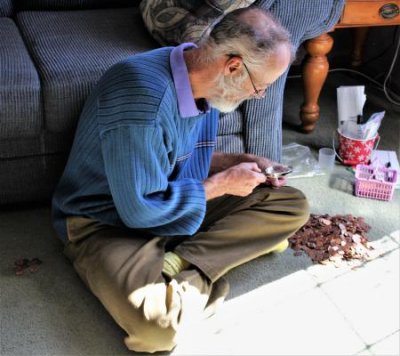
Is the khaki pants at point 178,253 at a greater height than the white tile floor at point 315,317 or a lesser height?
greater

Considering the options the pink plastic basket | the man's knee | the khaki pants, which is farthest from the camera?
the pink plastic basket

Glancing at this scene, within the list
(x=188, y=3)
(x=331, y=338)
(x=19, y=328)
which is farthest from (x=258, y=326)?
(x=188, y=3)

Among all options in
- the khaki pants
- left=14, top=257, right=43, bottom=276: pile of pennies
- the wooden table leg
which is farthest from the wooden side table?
left=14, top=257, right=43, bottom=276: pile of pennies

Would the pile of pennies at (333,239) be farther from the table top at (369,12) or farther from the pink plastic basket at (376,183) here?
the table top at (369,12)

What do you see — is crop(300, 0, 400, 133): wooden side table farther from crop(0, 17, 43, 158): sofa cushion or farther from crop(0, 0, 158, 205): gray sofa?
crop(0, 17, 43, 158): sofa cushion

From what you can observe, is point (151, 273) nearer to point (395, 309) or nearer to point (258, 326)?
point (258, 326)

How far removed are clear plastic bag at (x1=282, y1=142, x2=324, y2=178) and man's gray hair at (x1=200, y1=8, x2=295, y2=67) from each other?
2.84 ft

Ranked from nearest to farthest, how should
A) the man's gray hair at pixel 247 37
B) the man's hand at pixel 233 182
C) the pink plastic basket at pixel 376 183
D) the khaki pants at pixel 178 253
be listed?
the man's gray hair at pixel 247 37
the khaki pants at pixel 178 253
the man's hand at pixel 233 182
the pink plastic basket at pixel 376 183

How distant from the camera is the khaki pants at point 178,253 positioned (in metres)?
1.38

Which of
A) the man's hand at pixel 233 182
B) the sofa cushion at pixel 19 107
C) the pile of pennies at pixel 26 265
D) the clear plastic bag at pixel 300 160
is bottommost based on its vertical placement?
the pile of pennies at pixel 26 265

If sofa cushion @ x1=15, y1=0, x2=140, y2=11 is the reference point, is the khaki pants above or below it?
below

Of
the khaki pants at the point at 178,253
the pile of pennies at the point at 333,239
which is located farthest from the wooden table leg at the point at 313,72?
the khaki pants at the point at 178,253

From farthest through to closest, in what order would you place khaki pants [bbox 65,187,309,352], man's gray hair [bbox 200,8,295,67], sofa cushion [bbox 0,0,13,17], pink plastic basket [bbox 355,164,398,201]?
sofa cushion [bbox 0,0,13,17] → pink plastic basket [bbox 355,164,398,201] → khaki pants [bbox 65,187,309,352] → man's gray hair [bbox 200,8,295,67]

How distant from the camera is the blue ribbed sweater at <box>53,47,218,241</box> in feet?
4.42
